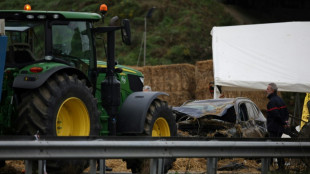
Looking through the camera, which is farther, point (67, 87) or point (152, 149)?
point (67, 87)

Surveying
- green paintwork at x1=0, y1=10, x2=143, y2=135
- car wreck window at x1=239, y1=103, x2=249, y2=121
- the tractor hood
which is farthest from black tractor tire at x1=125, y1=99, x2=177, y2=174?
car wreck window at x1=239, y1=103, x2=249, y2=121

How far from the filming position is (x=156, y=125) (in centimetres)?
1067

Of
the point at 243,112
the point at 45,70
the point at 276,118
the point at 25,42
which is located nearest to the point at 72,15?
the point at 25,42

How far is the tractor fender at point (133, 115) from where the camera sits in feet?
31.9

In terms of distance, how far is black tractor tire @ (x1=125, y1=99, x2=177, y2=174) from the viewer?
957cm

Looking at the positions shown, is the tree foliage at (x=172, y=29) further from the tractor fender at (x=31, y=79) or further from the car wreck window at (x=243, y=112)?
the tractor fender at (x=31, y=79)

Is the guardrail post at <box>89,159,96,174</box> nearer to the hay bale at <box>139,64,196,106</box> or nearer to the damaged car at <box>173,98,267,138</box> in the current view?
the damaged car at <box>173,98,267,138</box>

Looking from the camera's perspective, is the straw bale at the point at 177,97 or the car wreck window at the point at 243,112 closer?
the car wreck window at the point at 243,112

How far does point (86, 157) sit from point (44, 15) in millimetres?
2747

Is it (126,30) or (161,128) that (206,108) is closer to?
(161,128)

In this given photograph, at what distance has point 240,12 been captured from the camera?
38.0 metres

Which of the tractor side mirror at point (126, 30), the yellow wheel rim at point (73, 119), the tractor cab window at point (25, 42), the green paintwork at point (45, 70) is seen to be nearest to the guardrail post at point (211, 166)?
the yellow wheel rim at point (73, 119)

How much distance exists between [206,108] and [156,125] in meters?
4.68

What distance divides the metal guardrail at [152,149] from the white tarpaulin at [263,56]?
878cm
